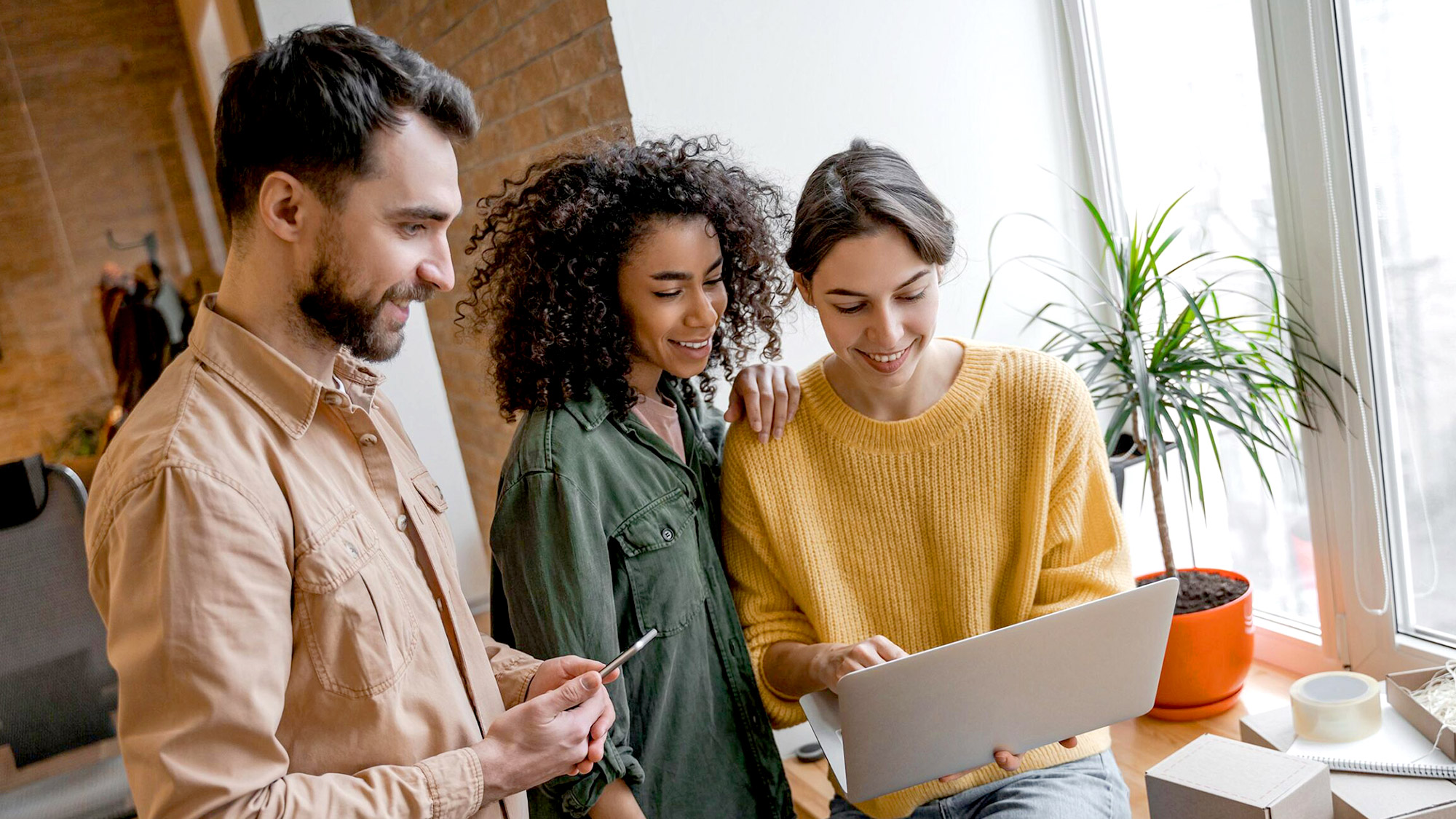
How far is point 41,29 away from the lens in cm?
443

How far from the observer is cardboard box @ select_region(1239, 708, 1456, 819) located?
1517mm

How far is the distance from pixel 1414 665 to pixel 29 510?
2839mm

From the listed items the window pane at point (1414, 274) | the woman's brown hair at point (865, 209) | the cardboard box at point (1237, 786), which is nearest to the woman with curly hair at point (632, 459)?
the woman's brown hair at point (865, 209)

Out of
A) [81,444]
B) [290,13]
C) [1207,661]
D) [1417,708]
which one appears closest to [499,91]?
[290,13]

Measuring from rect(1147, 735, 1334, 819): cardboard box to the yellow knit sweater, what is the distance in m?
0.11

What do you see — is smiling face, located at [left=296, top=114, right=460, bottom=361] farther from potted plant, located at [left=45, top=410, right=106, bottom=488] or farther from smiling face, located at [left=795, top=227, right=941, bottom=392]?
potted plant, located at [left=45, top=410, right=106, bottom=488]

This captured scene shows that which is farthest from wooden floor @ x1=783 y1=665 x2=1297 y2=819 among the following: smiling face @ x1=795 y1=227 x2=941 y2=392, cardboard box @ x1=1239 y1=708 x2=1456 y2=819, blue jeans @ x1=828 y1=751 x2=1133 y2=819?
smiling face @ x1=795 y1=227 x2=941 y2=392

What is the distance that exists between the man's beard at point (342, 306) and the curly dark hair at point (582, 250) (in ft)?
1.23

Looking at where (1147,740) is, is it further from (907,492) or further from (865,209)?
(865,209)

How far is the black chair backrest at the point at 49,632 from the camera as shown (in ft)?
6.95

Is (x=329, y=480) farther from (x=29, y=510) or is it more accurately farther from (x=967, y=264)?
(x=967, y=264)

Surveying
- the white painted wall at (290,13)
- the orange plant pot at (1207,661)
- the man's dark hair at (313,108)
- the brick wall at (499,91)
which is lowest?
the orange plant pot at (1207,661)

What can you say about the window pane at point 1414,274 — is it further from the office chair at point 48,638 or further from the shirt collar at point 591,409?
the office chair at point 48,638

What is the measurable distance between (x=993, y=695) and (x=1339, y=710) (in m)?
0.80
